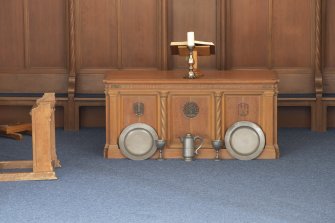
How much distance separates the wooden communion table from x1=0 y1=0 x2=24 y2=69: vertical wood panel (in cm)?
260

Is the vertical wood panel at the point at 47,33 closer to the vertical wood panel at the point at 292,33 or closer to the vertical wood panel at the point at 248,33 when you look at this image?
the vertical wood panel at the point at 248,33

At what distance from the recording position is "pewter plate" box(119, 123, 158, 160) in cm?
813

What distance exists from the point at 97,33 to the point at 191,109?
2566 millimetres

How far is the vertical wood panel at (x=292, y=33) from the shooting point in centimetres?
1022

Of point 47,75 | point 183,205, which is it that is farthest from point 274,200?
point 47,75

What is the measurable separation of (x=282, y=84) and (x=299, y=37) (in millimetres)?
586

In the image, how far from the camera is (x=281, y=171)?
7.55m

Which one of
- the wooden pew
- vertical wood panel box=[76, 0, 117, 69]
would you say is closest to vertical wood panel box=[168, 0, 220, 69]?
vertical wood panel box=[76, 0, 117, 69]

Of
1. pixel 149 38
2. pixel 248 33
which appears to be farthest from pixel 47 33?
pixel 248 33

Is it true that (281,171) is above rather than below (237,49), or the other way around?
below

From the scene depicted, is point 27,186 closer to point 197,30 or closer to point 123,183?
point 123,183

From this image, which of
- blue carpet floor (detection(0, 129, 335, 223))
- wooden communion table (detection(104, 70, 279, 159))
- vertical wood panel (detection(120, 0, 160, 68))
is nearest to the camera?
blue carpet floor (detection(0, 129, 335, 223))

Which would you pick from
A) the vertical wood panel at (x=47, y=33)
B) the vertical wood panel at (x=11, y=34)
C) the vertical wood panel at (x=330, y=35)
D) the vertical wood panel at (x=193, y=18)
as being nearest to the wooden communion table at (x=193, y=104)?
the vertical wood panel at (x=193, y=18)

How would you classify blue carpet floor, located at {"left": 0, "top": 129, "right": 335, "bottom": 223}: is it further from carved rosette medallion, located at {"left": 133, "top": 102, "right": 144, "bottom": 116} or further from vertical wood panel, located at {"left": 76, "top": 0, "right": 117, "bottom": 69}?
vertical wood panel, located at {"left": 76, "top": 0, "right": 117, "bottom": 69}
